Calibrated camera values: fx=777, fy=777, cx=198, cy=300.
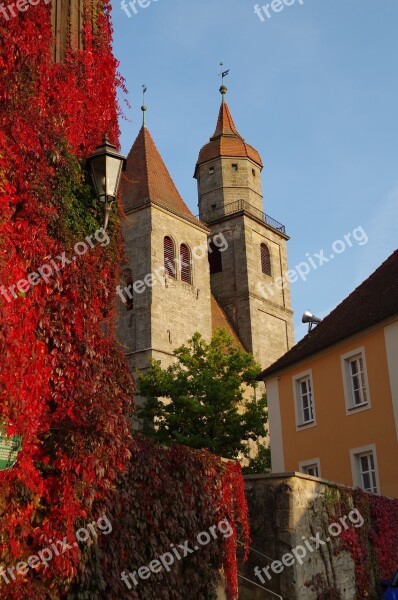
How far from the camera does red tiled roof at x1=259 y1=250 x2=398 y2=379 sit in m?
19.5

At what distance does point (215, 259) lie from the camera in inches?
2131

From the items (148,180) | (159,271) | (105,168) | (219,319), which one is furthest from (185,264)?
(105,168)

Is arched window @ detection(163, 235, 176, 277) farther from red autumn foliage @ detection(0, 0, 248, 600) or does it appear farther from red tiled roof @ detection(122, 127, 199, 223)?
red autumn foliage @ detection(0, 0, 248, 600)

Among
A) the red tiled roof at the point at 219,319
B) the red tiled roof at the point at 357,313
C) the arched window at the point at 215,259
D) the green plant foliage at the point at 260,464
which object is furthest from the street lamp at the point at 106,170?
the arched window at the point at 215,259

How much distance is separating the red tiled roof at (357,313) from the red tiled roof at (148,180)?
918 inches

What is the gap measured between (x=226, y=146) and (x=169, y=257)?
53.5 ft

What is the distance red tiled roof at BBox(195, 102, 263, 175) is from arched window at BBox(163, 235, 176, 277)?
48.0 ft

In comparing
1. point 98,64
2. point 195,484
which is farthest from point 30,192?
point 195,484

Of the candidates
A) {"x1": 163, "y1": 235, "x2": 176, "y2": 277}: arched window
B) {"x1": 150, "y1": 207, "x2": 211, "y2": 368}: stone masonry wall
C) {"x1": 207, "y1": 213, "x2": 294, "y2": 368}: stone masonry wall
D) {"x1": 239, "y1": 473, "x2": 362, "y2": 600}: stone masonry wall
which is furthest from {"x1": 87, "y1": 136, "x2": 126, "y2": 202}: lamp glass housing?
{"x1": 207, "y1": 213, "x2": 294, "y2": 368}: stone masonry wall

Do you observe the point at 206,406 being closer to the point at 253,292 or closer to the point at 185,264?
A: the point at 185,264

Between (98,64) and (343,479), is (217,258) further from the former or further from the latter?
(98,64)

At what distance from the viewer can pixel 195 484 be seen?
8266 millimetres

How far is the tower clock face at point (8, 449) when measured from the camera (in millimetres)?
6070

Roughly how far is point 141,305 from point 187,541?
34.1 meters
